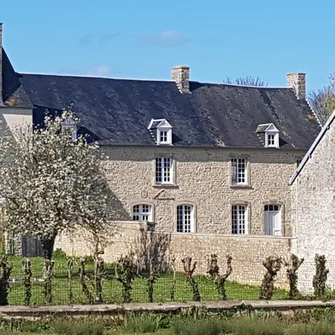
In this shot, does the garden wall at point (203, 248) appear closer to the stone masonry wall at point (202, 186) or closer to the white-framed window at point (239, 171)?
the stone masonry wall at point (202, 186)

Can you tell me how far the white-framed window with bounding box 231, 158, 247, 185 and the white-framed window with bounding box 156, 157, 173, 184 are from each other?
9.61ft

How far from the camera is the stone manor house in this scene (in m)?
41.1

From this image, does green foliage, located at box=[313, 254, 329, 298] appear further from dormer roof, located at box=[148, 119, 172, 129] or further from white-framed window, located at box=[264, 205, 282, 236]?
white-framed window, located at box=[264, 205, 282, 236]

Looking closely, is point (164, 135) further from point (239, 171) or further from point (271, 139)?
point (271, 139)

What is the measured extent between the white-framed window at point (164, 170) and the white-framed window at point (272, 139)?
15.8ft

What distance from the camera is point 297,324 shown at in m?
16.3

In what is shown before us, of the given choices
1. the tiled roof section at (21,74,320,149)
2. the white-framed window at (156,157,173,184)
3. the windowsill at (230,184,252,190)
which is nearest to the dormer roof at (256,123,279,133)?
the tiled roof section at (21,74,320,149)

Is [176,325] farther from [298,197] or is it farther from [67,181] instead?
[67,181]

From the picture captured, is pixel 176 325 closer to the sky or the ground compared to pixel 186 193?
closer to the ground

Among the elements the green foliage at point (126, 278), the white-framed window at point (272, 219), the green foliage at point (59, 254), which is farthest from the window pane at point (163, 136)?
the green foliage at point (126, 278)

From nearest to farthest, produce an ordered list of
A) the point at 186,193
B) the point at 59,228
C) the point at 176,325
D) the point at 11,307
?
1. the point at 176,325
2. the point at 11,307
3. the point at 59,228
4. the point at 186,193

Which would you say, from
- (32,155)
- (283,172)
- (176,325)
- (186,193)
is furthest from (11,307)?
(283,172)

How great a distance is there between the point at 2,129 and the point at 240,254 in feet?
48.2

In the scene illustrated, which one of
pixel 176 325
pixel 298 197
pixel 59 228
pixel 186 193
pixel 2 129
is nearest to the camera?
pixel 176 325
